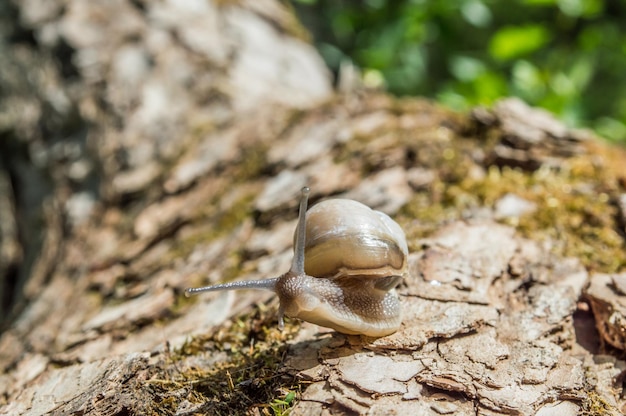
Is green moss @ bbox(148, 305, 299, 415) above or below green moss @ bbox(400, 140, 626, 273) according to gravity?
below

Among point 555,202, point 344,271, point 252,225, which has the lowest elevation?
point 252,225

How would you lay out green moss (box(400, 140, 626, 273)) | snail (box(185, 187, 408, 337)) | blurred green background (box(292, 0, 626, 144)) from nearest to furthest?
snail (box(185, 187, 408, 337))
green moss (box(400, 140, 626, 273))
blurred green background (box(292, 0, 626, 144))

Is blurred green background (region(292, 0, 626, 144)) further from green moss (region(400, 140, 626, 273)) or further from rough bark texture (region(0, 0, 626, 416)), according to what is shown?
green moss (region(400, 140, 626, 273))

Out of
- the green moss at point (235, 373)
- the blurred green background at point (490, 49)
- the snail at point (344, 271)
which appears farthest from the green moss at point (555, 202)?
the blurred green background at point (490, 49)

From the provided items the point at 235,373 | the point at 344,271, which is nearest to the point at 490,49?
the point at 344,271

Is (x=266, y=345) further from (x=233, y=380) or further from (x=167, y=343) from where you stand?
(x=167, y=343)

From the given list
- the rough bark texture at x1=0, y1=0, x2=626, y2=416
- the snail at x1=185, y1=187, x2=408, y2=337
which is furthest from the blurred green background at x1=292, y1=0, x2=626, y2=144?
the snail at x1=185, y1=187, x2=408, y2=337

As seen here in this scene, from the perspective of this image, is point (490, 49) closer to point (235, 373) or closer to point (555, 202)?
point (555, 202)

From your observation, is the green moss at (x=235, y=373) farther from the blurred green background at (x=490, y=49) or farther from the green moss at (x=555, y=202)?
the blurred green background at (x=490, y=49)
